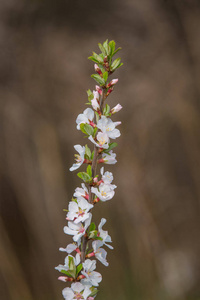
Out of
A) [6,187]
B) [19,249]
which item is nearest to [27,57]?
[6,187]

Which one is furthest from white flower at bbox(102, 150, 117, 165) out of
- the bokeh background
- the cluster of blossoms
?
the bokeh background

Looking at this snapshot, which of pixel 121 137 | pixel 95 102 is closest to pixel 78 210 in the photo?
pixel 95 102

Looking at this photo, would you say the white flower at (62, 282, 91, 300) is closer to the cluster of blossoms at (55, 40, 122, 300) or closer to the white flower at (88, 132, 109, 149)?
the cluster of blossoms at (55, 40, 122, 300)

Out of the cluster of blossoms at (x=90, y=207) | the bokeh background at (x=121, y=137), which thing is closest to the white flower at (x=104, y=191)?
the cluster of blossoms at (x=90, y=207)

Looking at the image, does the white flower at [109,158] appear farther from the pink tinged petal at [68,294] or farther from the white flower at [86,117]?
the pink tinged petal at [68,294]

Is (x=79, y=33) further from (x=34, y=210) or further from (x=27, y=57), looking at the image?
(x=34, y=210)

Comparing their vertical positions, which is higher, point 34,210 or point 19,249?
point 34,210

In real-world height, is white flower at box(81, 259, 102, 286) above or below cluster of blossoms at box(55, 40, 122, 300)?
below
